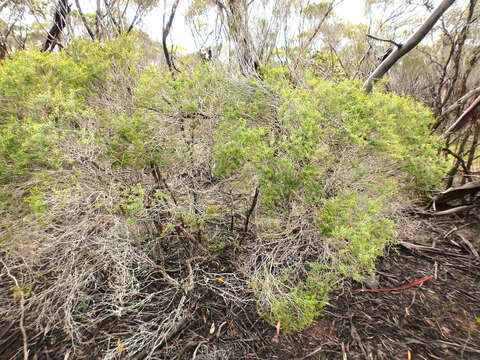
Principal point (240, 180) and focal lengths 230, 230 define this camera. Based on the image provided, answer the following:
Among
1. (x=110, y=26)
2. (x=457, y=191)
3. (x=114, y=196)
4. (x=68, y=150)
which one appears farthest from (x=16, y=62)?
(x=457, y=191)

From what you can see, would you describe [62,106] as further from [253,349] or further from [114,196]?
[253,349]

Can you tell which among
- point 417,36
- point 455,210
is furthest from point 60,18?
point 455,210

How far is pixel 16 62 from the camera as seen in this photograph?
2.67 m

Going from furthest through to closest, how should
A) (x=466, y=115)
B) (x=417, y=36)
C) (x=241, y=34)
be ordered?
(x=466, y=115) < (x=417, y=36) < (x=241, y=34)

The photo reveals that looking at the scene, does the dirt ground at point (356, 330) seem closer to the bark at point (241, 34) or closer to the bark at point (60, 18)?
the bark at point (241, 34)

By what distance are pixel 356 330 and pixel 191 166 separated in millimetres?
2918

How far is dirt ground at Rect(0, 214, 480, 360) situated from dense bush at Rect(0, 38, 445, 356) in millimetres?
283

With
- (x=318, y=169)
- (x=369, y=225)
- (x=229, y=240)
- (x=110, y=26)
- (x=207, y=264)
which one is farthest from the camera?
(x=110, y=26)

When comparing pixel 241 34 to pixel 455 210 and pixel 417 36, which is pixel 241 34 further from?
pixel 455 210

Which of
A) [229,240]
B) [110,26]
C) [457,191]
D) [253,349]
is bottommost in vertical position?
[253,349]

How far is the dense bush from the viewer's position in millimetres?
2408

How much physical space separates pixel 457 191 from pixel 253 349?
15.7 ft

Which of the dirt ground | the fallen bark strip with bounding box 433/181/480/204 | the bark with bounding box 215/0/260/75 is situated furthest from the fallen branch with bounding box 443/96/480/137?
the bark with bounding box 215/0/260/75

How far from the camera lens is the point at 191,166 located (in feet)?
10.4
